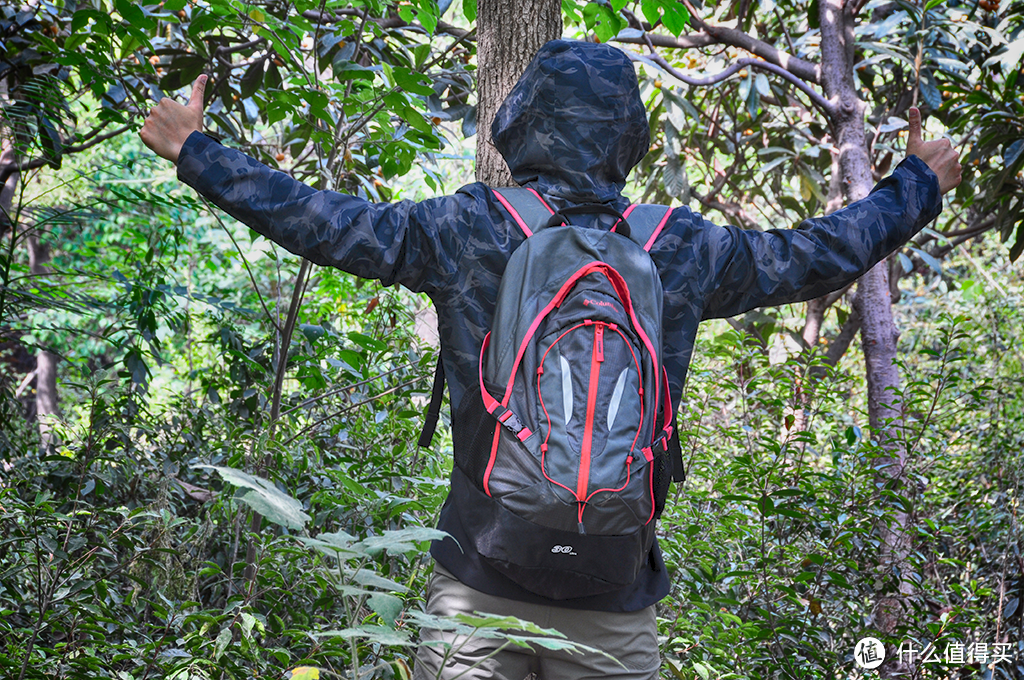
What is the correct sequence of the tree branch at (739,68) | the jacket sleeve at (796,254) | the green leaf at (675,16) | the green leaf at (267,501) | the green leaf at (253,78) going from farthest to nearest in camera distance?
1. the tree branch at (739,68)
2. the green leaf at (253,78)
3. the green leaf at (675,16)
4. the jacket sleeve at (796,254)
5. the green leaf at (267,501)

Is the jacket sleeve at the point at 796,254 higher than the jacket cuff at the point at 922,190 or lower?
lower

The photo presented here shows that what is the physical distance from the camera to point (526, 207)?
157 centimetres

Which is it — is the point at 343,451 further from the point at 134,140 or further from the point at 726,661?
the point at 134,140

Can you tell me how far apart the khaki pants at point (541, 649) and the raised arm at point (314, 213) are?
2.00 feet

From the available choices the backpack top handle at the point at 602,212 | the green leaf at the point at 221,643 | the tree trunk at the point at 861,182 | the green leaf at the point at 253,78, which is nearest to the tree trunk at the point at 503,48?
the backpack top handle at the point at 602,212

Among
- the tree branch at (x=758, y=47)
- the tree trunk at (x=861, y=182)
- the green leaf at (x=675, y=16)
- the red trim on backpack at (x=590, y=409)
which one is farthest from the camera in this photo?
the tree branch at (x=758, y=47)

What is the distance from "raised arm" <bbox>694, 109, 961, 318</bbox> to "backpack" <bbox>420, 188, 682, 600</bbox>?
239mm

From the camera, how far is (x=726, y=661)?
2.45m

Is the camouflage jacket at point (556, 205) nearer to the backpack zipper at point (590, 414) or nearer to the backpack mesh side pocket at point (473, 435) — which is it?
the backpack mesh side pocket at point (473, 435)

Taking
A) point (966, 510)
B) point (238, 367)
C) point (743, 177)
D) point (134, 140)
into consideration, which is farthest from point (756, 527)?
point (134, 140)

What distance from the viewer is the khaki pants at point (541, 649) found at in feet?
4.63

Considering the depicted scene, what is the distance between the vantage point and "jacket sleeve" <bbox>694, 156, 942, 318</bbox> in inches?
65.3

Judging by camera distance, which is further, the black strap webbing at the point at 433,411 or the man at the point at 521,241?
the black strap webbing at the point at 433,411

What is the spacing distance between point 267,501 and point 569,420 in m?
0.50
